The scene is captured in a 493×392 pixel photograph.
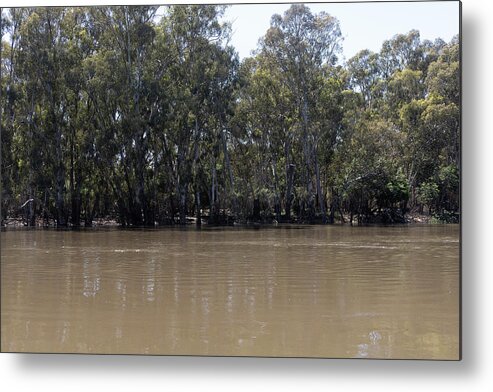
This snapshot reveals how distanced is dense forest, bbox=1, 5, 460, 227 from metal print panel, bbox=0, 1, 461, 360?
0.07 metres

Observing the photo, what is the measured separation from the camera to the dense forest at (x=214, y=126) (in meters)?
12.0

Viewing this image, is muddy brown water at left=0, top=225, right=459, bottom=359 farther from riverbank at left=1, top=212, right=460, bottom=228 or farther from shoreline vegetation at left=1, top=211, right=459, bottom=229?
shoreline vegetation at left=1, top=211, right=459, bottom=229

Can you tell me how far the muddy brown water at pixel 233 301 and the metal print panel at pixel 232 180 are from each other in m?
0.03

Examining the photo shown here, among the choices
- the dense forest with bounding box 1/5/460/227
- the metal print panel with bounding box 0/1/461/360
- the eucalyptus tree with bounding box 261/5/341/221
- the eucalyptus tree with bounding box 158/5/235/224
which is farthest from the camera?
the eucalyptus tree with bounding box 158/5/235/224

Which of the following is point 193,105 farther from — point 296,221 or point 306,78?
point 296,221

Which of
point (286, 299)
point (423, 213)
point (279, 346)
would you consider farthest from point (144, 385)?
point (423, 213)

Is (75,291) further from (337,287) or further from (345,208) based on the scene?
(345,208)

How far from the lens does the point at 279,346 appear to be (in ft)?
14.6

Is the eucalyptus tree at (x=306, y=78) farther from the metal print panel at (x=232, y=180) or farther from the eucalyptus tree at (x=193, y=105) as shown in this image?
the eucalyptus tree at (x=193, y=105)

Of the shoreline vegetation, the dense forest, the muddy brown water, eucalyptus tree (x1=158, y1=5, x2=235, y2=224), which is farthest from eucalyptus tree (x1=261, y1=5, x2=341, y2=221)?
the muddy brown water

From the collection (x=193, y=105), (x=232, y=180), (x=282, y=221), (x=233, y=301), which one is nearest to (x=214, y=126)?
(x=193, y=105)

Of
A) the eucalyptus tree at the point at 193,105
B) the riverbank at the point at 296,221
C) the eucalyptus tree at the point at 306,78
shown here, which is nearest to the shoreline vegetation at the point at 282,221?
the riverbank at the point at 296,221

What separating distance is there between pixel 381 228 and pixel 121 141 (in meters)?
5.58

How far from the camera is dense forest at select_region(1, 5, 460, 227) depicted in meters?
12.0
